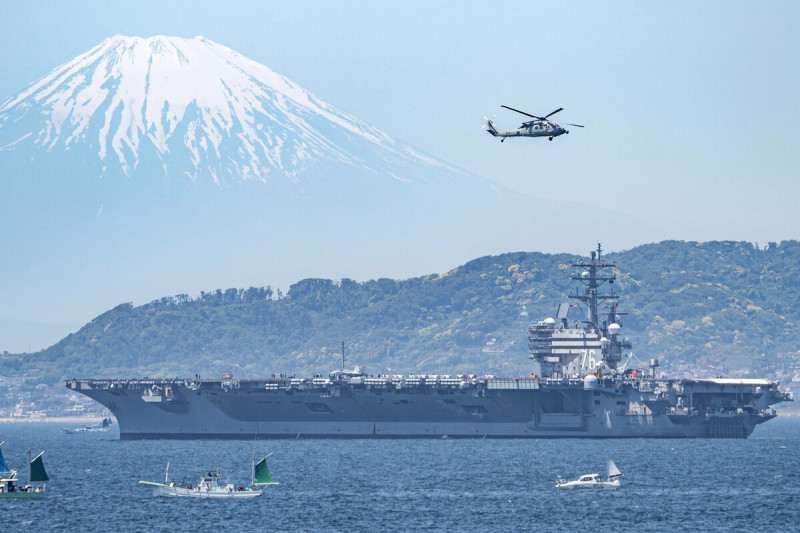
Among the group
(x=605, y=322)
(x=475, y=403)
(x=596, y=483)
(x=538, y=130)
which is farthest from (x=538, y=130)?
(x=605, y=322)

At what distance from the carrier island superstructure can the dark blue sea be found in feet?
3.74

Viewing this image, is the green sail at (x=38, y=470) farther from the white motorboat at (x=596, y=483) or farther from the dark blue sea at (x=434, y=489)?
the white motorboat at (x=596, y=483)

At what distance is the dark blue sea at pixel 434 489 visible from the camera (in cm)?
4862

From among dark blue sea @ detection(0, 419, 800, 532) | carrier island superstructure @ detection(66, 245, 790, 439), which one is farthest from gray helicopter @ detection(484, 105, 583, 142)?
carrier island superstructure @ detection(66, 245, 790, 439)

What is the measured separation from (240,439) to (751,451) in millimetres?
28371

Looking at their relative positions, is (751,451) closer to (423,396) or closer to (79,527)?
(423,396)

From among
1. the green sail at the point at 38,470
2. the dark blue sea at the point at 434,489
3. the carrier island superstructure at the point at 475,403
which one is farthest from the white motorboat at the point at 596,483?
the carrier island superstructure at the point at 475,403

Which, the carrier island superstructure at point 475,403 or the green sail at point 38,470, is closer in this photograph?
the green sail at point 38,470

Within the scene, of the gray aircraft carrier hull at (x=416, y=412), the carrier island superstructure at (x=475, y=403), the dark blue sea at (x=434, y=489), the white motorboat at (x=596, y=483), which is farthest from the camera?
the gray aircraft carrier hull at (x=416, y=412)

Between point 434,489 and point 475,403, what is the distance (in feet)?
79.2

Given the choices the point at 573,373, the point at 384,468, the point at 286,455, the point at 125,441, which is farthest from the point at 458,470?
the point at 125,441

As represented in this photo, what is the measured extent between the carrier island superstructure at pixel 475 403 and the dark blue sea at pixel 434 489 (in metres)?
1.14

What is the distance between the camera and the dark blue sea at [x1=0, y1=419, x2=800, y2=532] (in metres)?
48.6

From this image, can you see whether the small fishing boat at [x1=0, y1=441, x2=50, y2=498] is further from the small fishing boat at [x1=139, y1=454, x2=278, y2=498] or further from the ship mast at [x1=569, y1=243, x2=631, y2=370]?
the ship mast at [x1=569, y1=243, x2=631, y2=370]
